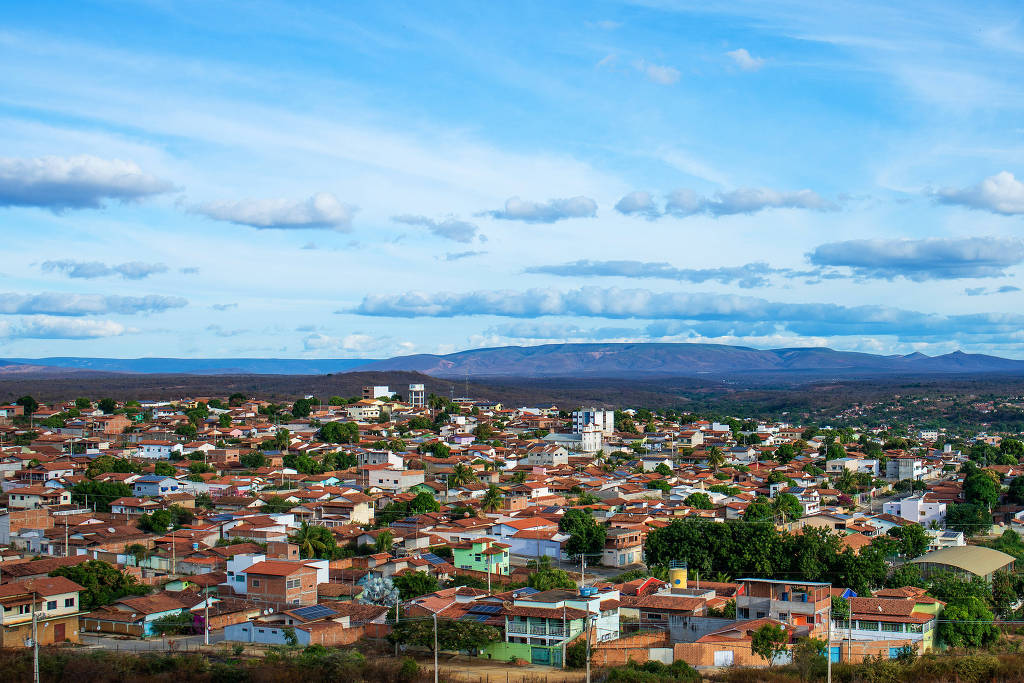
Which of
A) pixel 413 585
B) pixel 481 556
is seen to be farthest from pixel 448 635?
pixel 481 556

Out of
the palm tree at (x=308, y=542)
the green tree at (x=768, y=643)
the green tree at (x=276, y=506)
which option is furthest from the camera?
the green tree at (x=276, y=506)

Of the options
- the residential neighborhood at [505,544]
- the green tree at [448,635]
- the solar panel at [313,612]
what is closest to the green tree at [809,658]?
the residential neighborhood at [505,544]

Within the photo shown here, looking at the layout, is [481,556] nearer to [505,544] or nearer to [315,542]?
[505,544]

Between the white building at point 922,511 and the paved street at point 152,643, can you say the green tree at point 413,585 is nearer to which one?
the paved street at point 152,643

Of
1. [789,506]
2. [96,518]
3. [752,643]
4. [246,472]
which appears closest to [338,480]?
[246,472]

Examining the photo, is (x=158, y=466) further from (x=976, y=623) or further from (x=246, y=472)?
(x=976, y=623)

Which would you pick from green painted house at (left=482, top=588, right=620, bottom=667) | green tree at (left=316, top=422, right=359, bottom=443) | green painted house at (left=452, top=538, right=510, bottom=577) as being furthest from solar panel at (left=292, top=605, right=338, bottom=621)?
green tree at (left=316, top=422, right=359, bottom=443)

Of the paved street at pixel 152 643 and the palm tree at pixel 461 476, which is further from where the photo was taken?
the palm tree at pixel 461 476
